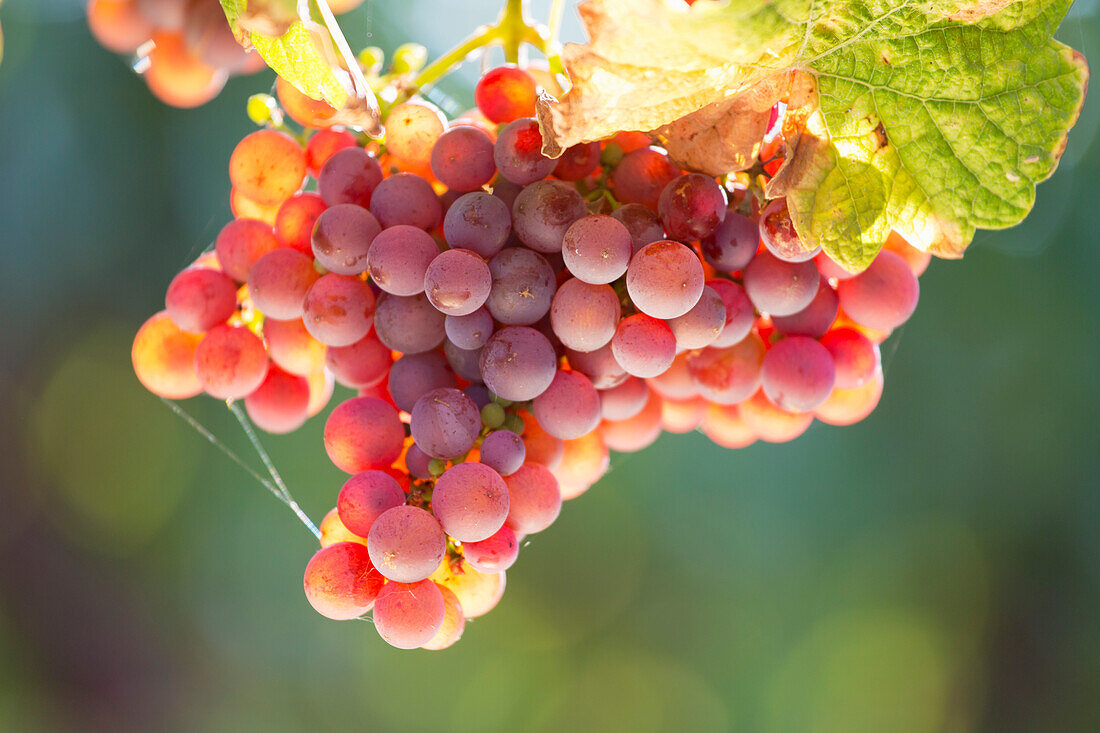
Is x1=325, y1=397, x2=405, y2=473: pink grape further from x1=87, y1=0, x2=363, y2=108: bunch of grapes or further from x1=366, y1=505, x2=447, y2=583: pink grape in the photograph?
x1=87, y1=0, x2=363, y2=108: bunch of grapes

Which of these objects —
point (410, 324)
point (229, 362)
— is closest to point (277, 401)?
point (229, 362)

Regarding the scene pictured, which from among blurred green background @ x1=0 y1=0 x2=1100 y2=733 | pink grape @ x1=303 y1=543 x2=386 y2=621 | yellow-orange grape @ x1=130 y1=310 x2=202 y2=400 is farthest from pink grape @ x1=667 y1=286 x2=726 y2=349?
blurred green background @ x1=0 y1=0 x2=1100 y2=733

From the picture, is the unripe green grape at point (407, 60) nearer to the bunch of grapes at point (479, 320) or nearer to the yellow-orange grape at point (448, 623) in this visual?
the bunch of grapes at point (479, 320)

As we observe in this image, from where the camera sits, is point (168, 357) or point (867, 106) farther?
point (168, 357)

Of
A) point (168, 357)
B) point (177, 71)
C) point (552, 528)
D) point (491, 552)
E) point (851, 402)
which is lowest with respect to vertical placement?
point (552, 528)

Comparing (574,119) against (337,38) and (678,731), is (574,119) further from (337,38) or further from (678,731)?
(678,731)

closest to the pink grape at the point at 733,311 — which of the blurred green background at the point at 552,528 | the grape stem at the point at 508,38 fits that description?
the grape stem at the point at 508,38

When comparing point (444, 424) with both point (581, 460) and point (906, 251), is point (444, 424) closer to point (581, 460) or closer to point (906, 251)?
point (581, 460)
